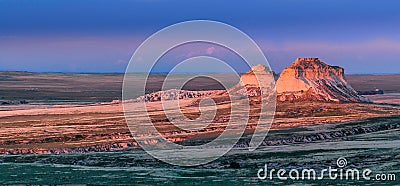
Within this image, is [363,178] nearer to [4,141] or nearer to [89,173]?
[89,173]

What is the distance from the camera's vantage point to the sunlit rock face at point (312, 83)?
84.1 meters

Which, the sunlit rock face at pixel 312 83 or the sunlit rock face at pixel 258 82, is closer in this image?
the sunlit rock face at pixel 312 83

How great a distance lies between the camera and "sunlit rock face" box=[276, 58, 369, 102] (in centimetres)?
8412

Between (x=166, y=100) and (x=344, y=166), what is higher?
(x=166, y=100)

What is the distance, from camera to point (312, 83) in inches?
3329

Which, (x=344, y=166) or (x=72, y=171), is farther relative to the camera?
(x=72, y=171)

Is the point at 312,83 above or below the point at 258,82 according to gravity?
below

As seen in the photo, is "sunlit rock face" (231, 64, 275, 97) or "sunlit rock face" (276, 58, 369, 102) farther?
"sunlit rock face" (231, 64, 275, 97)

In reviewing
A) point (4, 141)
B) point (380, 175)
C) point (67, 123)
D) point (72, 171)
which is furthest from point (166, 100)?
point (380, 175)

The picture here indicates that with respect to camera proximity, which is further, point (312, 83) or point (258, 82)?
point (258, 82)

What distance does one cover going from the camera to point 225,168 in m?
44.8

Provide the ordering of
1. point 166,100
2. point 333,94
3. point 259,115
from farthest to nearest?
point 166,100 → point 333,94 → point 259,115

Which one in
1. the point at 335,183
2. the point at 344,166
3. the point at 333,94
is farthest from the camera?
the point at 333,94

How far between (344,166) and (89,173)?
14.4 meters
